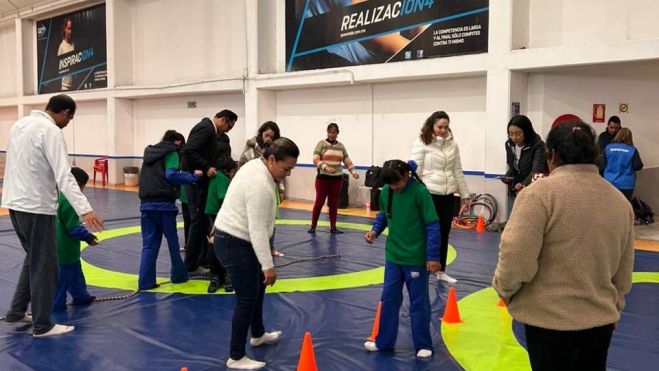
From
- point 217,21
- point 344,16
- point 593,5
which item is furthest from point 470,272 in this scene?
point 217,21

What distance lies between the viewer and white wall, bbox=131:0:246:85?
15109mm

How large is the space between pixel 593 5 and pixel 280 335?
8000 millimetres

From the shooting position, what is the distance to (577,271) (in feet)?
7.34

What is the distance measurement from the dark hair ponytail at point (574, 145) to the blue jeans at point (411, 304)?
191 cm

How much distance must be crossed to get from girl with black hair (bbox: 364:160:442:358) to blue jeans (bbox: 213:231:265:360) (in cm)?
96

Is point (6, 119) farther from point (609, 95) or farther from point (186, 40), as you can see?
point (609, 95)

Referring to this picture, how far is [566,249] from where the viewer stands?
223 cm

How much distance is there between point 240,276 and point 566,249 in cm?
224

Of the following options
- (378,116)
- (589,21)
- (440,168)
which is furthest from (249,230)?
(378,116)

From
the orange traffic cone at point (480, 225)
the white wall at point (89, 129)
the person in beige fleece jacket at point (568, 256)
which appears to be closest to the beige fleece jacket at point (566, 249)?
the person in beige fleece jacket at point (568, 256)

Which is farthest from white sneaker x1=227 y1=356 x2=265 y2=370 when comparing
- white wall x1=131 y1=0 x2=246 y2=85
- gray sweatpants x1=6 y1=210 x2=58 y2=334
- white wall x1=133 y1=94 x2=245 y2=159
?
white wall x1=131 y1=0 x2=246 y2=85

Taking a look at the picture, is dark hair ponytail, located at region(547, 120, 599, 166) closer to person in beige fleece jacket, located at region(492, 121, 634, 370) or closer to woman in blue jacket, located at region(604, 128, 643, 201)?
person in beige fleece jacket, located at region(492, 121, 634, 370)

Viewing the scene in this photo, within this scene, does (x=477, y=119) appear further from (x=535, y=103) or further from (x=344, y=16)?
(x=344, y=16)

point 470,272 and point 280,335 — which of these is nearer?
point 280,335
